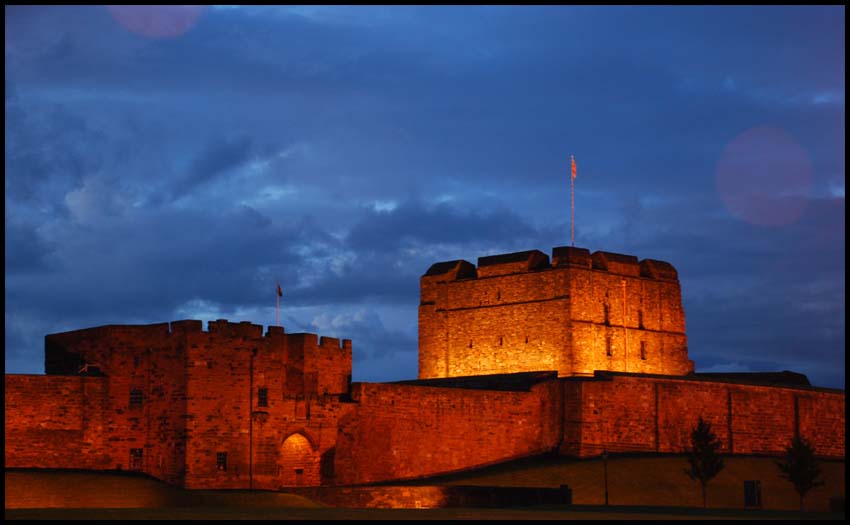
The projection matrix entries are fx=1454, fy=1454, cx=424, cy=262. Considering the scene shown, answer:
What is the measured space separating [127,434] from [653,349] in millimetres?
31536

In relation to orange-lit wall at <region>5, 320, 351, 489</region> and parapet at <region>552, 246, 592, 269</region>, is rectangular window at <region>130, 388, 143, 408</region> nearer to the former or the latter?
orange-lit wall at <region>5, 320, 351, 489</region>

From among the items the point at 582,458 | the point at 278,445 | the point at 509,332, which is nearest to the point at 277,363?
the point at 278,445

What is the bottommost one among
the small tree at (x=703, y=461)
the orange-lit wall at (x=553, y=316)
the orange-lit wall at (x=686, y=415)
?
the small tree at (x=703, y=461)

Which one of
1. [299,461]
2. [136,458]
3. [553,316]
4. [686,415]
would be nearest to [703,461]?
[686,415]

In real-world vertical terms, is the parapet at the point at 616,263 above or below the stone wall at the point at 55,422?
above

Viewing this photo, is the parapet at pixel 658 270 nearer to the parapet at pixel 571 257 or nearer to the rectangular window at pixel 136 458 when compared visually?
the parapet at pixel 571 257

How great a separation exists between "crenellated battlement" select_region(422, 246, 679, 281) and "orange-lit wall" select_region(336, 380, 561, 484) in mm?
10024

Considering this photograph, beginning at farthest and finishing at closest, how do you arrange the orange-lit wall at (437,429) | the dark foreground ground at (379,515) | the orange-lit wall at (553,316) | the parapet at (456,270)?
the parapet at (456,270) < the orange-lit wall at (553,316) < the orange-lit wall at (437,429) < the dark foreground ground at (379,515)

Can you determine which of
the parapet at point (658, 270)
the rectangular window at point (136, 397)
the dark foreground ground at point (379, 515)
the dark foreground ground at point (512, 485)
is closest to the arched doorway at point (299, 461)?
the dark foreground ground at point (512, 485)

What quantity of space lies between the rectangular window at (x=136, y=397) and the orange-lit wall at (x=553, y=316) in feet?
81.0

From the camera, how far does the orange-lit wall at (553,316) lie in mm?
66000

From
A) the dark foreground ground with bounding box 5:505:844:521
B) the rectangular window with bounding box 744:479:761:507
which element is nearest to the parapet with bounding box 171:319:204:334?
the dark foreground ground with bounding box 5:505:844:521

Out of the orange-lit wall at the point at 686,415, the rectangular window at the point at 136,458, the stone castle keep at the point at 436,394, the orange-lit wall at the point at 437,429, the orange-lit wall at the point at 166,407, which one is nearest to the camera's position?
the orange-lit wall at the point at 166,407

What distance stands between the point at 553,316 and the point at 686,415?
8711 mm
